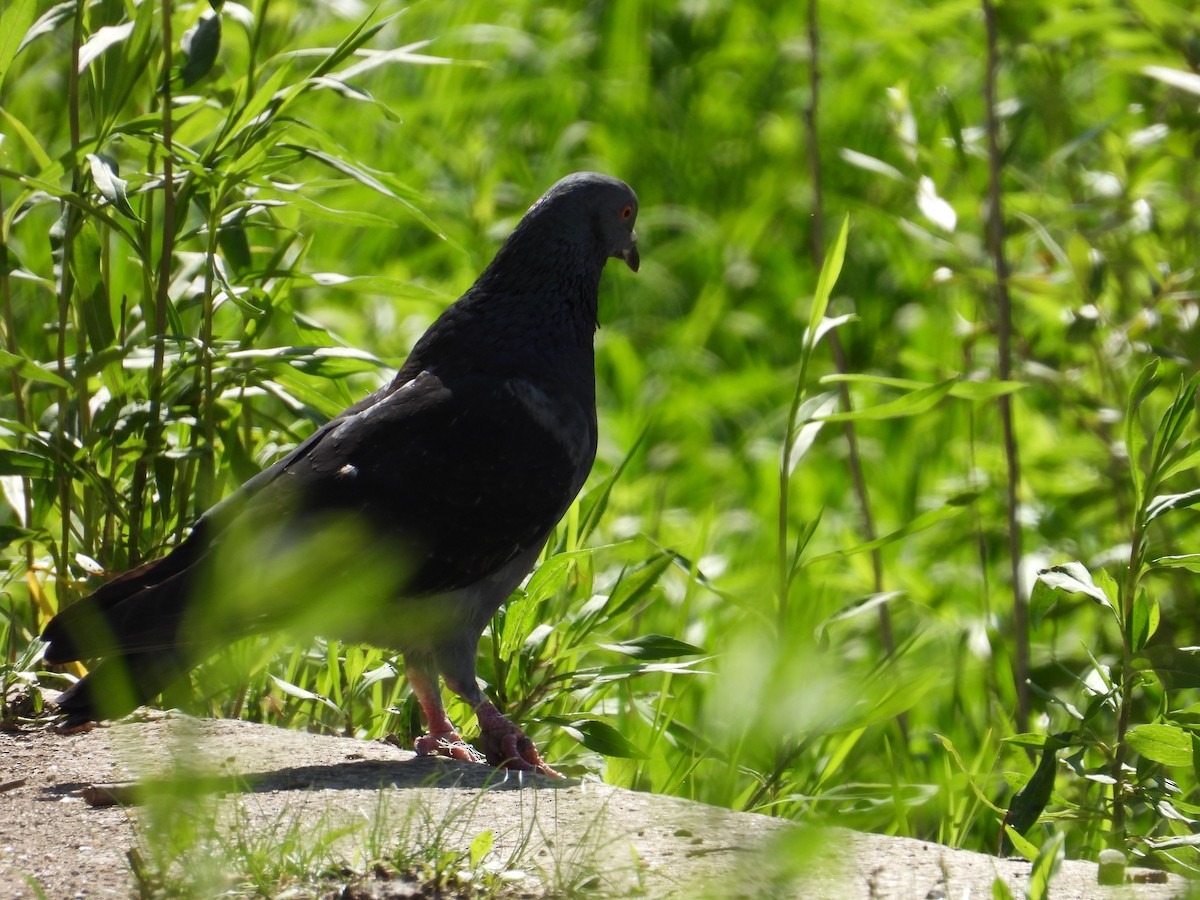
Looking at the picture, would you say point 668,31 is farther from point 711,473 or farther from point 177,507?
point 177,507

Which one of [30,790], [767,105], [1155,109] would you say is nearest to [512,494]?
[30,790]

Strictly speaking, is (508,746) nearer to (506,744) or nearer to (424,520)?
(506,744)

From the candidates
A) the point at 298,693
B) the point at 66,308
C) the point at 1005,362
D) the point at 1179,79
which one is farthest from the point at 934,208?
the point at 66,308

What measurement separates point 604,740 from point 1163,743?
1.04 meters

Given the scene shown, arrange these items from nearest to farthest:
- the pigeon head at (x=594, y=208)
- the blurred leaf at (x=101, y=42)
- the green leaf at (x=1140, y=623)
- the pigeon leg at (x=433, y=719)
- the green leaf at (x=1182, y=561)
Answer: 1. the green leaf at (x=1182, y=561)
2. the green leaf at (x=1140, y=623)
3. the pigeon leg at (x=433, y=719)
4. the blurred leaf at (x=101, y=42)
5. the pigeon head at (x=594, y=208)

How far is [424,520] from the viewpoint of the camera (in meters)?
2.98

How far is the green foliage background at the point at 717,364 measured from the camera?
9.47 feet

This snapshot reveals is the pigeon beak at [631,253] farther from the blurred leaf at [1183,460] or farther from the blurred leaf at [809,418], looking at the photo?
the blurred leaf at [1183,460]

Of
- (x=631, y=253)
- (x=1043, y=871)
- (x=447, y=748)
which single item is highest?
(x=631, y=253)

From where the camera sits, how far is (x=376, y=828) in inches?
79.3

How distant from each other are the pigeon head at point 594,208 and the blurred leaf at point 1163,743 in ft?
5.74

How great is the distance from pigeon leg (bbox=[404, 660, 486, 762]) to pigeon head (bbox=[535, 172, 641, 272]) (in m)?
1.14

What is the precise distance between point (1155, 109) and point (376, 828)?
122 inches

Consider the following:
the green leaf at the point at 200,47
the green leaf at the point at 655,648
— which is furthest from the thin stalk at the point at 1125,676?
the green leaf at the point at 200,47
